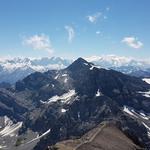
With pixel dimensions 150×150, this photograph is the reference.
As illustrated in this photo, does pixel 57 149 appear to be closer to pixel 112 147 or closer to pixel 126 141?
pixel 112 147

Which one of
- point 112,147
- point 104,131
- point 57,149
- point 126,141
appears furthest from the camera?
point 104,131

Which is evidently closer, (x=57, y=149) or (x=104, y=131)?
(x=57, y=149)

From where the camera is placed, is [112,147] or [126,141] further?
[126,141]

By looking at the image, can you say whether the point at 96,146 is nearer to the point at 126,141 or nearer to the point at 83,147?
the point at 83,147

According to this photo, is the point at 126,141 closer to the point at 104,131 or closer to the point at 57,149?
the point at 104,131

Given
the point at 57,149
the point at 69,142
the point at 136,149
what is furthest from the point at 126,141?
the point at 57,149

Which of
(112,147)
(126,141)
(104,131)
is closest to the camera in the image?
(112,147)

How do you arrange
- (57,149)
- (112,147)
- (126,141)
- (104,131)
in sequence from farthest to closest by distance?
(104,131), (126,141), (112,147), (57,149)

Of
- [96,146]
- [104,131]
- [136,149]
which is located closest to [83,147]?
[96,146]

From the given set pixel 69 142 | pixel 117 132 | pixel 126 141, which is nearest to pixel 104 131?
pixel 117 132
